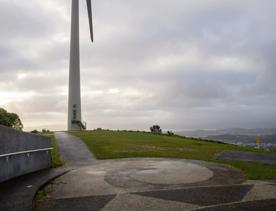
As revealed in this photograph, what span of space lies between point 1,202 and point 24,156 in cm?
401

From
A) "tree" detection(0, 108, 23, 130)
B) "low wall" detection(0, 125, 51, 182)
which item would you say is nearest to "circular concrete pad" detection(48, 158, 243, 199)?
"low wall" detection(0, 125, 51, 182)

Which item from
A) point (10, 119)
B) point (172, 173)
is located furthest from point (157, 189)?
point (10, 119)

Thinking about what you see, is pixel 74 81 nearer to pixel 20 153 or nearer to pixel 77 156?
pixel 77 156

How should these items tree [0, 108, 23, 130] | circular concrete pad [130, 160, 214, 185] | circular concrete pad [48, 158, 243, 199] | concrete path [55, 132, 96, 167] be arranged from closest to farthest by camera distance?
circular concrete pad [48, 158, 243, 199], circular concrete pad [130, 160, 214, 185], concrete path [55, 132, 96, 167], tree [0, 108, 23, 130]

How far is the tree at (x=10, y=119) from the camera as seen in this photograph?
39.9 meters

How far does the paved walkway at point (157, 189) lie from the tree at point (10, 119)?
31388 millimetres

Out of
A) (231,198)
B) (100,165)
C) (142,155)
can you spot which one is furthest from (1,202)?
(142,155)

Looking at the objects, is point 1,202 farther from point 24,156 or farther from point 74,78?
point 74,78

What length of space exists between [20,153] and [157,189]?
5011 millimetres

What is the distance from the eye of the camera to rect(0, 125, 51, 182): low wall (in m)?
9.30

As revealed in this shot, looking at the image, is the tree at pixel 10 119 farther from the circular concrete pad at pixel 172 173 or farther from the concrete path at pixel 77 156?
the circular concrete pad at pixel 172 173

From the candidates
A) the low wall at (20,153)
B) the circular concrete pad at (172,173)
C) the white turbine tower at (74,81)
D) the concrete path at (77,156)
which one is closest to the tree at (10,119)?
the white turbine tower at (74,81)

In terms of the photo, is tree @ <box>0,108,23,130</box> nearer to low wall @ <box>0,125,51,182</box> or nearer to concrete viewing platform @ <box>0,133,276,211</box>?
low wall @ <box>0,125,51,182</box>

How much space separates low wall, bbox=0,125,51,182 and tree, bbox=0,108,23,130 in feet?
97.7
